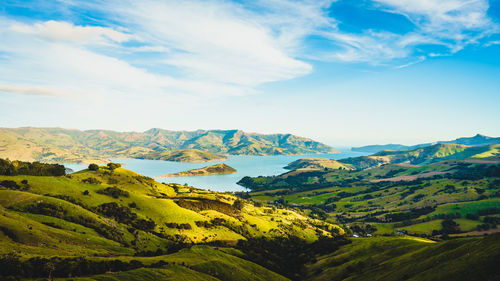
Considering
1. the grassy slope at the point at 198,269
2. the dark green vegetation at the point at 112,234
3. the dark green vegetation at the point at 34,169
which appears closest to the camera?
the grassy slope at the point at 198,269

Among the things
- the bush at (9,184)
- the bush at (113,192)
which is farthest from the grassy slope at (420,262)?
the bush at (9,184)

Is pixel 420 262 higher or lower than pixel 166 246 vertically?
higher

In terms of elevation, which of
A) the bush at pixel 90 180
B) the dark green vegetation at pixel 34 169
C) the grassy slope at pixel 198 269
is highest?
the dark green vegetation at pixel 34 169

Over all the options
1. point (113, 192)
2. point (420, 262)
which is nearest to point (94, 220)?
point (113, 192)

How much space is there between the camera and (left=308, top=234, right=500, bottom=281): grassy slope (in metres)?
45.3

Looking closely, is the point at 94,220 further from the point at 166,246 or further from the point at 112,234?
the point at 166,246

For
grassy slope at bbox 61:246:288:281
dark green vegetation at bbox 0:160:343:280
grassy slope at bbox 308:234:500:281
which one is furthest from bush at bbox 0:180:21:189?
grassy slope at bbox 308:234:500:281

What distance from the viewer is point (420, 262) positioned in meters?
67.8

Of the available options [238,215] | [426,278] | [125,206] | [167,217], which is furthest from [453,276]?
[238,215]

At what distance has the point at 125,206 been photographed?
136m

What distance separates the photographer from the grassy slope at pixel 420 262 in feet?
149

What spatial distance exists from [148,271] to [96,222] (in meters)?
57.7

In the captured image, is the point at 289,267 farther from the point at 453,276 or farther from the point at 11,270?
the point at 11,270

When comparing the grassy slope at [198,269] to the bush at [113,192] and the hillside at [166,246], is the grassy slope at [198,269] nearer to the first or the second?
the hillside at [166,246]
